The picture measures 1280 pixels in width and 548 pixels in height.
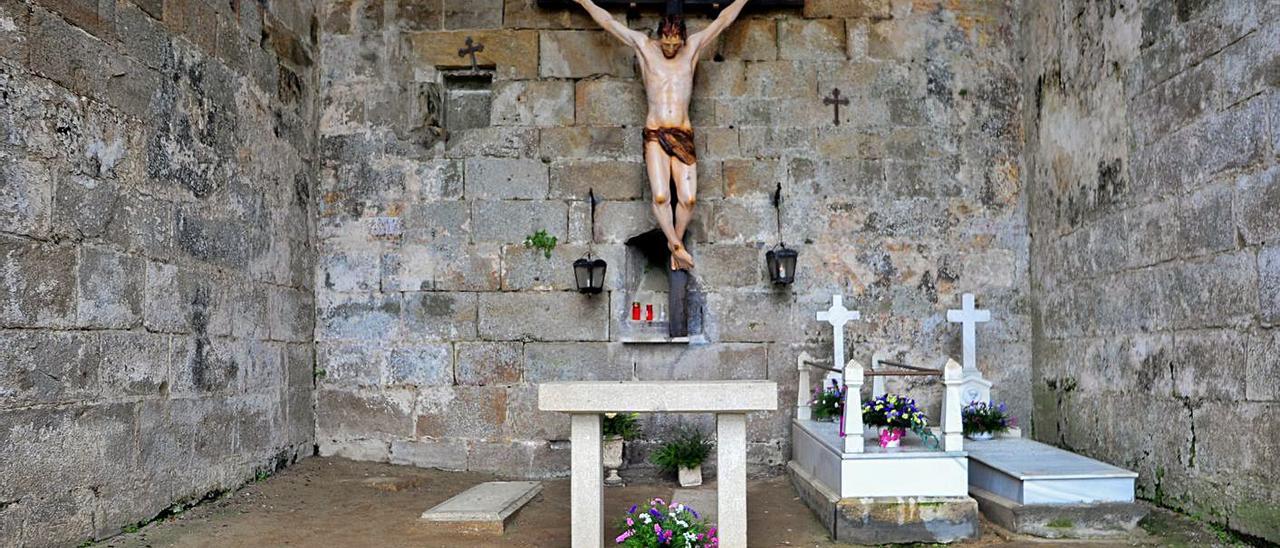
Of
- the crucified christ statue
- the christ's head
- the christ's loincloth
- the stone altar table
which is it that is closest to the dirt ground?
the stone altar table

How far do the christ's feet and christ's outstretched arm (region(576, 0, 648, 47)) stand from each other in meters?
1.30

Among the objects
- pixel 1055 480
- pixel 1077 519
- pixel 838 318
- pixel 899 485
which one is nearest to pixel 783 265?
pixel 838 318

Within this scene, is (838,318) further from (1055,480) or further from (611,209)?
(1055,480)

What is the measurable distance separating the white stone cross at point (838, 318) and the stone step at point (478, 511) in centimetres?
219

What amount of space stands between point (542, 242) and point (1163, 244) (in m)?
3.67

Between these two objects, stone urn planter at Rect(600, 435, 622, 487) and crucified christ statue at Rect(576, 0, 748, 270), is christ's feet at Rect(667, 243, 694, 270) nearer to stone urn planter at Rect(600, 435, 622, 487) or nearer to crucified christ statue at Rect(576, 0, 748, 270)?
crucified christ statue at Rect(576, 0, 748, 270)

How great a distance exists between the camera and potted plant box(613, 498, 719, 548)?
402 centimetres

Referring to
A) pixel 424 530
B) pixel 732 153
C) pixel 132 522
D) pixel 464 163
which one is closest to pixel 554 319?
pixel 464 163

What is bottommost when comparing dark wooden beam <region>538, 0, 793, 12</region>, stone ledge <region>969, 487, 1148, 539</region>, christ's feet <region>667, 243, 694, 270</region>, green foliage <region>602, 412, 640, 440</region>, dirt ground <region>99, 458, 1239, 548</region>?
dirt ground <region>99, 458, 1239, 548</region>

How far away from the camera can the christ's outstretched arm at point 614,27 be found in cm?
617

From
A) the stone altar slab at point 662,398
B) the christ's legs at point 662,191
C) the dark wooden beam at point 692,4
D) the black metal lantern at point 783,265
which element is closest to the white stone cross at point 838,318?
the black metal lantern at point 783,265

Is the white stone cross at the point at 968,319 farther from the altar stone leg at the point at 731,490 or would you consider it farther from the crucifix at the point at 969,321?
the altar stone leg at the point at 731,490

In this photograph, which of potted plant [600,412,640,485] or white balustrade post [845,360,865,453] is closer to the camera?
white balustrade post [845,360,865,453]

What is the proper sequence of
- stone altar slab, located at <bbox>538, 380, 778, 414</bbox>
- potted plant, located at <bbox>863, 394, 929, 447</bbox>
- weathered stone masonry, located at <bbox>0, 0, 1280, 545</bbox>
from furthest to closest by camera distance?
weathered stone masonry, located at <bbox>0, 0, 1280, 545</bbox>
potted plant, located at <bbox>863, 394, 929, 447</bbox>
stone altar slab, located at <bbox>538, 380, 778, 414</bbox>
